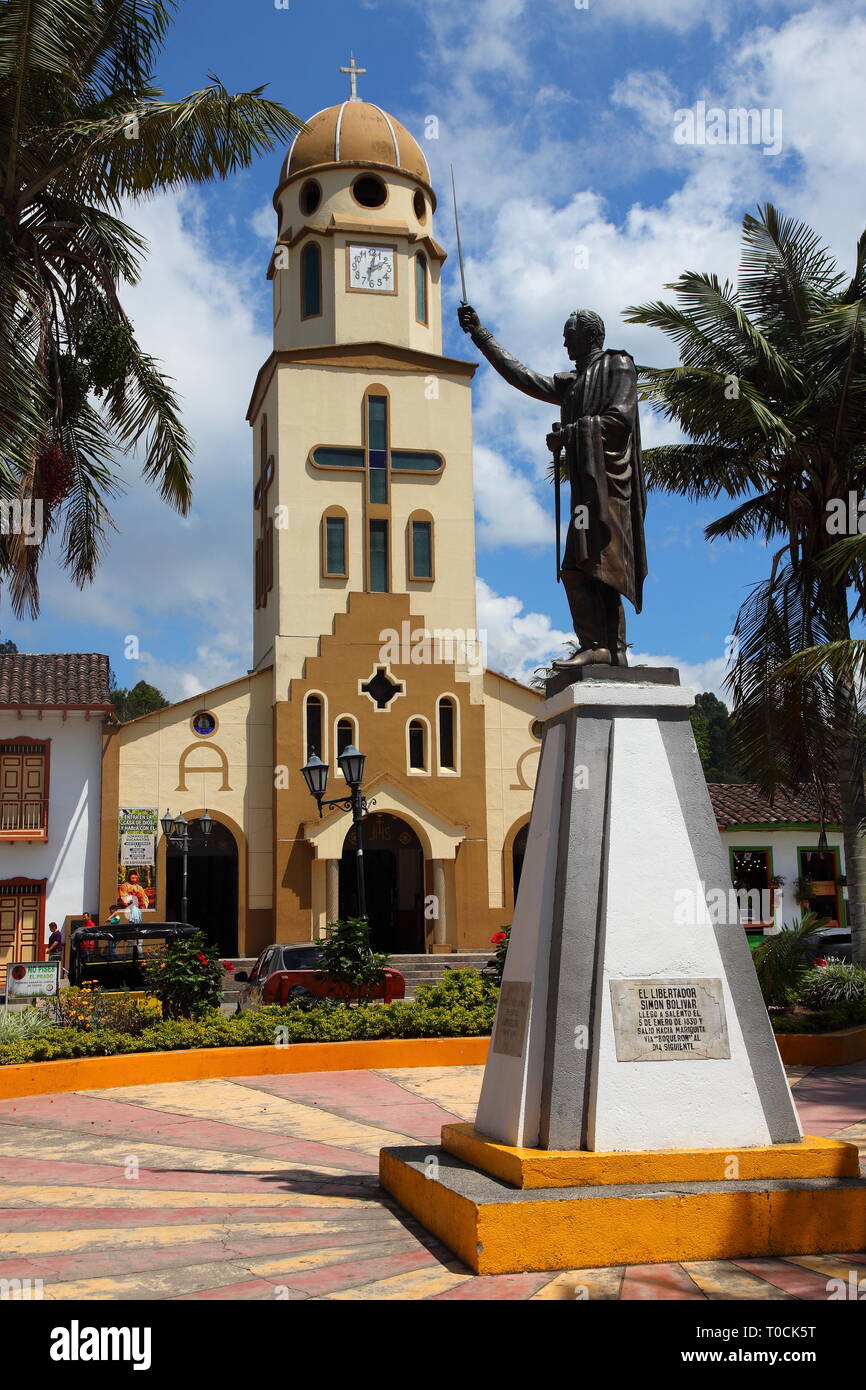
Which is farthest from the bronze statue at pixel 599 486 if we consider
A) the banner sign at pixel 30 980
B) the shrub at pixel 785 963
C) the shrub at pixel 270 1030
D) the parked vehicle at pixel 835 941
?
the parked vehicle at pixel 835 941

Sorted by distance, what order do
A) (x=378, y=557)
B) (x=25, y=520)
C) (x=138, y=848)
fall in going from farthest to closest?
(x=378, y=557), (x=138, y=848), (x=25, y=520)

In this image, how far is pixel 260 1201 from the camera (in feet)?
22.7

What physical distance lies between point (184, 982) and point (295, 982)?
14.2 feet

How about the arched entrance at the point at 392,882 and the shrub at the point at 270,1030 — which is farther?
the arched entrance at the point at 392,882

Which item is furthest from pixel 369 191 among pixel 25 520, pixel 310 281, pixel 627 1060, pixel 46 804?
pixel 627 1060

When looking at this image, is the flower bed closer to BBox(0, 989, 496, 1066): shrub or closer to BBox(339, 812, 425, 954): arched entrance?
BBox(0, 989, 496, 1066): shrub

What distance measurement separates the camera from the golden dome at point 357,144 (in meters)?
31.9

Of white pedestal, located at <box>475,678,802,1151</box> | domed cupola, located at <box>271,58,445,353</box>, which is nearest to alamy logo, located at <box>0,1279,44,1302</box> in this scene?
white pedestal, located at <box>475,678,802,1151</box>

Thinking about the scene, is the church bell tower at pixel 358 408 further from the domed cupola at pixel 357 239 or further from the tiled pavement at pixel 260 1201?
the tiled pavement at pixel 260 1201

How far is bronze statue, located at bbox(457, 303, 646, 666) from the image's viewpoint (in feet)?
23.2

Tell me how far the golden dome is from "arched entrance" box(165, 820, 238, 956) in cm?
1759

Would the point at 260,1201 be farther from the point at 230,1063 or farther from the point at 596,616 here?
the point at 230,1063

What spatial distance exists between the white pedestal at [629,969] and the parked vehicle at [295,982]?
8663mm
